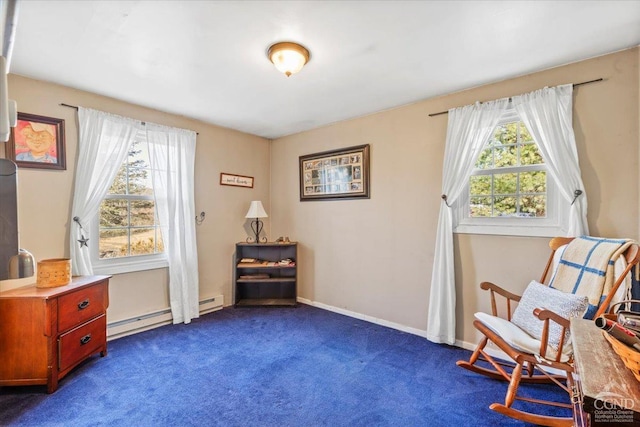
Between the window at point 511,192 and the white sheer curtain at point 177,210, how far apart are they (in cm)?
291

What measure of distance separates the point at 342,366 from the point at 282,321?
3.80 ft

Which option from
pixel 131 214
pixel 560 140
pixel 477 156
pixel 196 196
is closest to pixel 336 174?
pixel 477 156

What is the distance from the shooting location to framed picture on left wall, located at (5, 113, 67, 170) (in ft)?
7.66

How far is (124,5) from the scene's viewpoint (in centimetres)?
155

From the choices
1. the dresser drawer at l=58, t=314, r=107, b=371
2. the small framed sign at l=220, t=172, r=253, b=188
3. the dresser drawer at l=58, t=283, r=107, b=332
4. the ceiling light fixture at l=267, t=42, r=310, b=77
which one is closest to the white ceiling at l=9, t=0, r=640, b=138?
the ceiling light fixture at l=267, t=42, r=310, b=77

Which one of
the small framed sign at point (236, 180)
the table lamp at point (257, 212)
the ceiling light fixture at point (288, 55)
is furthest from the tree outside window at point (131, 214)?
the ceiling light fixture at point (288, 55)

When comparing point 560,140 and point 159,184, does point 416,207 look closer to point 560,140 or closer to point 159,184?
point 560,140

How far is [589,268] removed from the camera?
185cm

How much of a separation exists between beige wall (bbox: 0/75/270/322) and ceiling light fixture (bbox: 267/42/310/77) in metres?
1.93

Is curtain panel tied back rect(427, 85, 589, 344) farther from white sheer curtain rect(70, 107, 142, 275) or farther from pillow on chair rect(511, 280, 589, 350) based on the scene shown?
white sheer curtain rect(70, 107, 142, 275)

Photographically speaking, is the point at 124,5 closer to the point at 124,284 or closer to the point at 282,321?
the point at 124,284

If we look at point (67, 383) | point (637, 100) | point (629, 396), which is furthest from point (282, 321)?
point (637, 100)

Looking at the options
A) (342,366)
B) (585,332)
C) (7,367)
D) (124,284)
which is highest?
(585,332)

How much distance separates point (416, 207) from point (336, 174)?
1.12 metres
